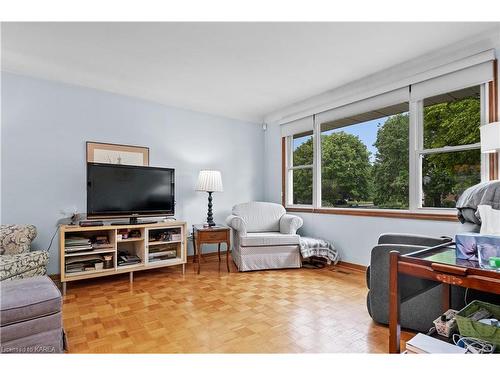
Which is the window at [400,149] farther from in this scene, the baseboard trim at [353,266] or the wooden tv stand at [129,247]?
the wooden tv stand at [129,247]

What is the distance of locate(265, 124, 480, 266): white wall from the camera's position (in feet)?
9.11

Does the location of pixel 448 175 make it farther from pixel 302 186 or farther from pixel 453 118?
pixel 302 186

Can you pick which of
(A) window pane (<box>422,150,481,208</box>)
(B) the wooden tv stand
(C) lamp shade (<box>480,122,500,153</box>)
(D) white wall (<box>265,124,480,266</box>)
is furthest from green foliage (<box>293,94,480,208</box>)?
(B) the wooden tv stand

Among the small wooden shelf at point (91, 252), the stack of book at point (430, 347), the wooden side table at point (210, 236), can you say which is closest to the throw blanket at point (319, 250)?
the wooden side table at point (210, 236)

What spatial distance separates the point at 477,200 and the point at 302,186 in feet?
7.96

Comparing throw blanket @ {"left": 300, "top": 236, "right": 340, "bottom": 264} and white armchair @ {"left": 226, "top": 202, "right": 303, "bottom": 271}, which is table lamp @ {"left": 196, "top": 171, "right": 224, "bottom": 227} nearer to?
white armchair @ {"left": 226, "top": 202, "right": 303, "bottom": 271}

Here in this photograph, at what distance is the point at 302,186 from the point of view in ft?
14.1

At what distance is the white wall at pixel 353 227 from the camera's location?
2775mm

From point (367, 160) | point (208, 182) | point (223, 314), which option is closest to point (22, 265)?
point (223, 314)

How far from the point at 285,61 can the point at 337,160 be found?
5.49ft

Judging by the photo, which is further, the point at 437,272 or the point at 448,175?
the point at 448,175

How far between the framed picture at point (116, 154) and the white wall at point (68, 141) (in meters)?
0.07

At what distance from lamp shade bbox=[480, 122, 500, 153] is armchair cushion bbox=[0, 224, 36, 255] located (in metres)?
4.08
